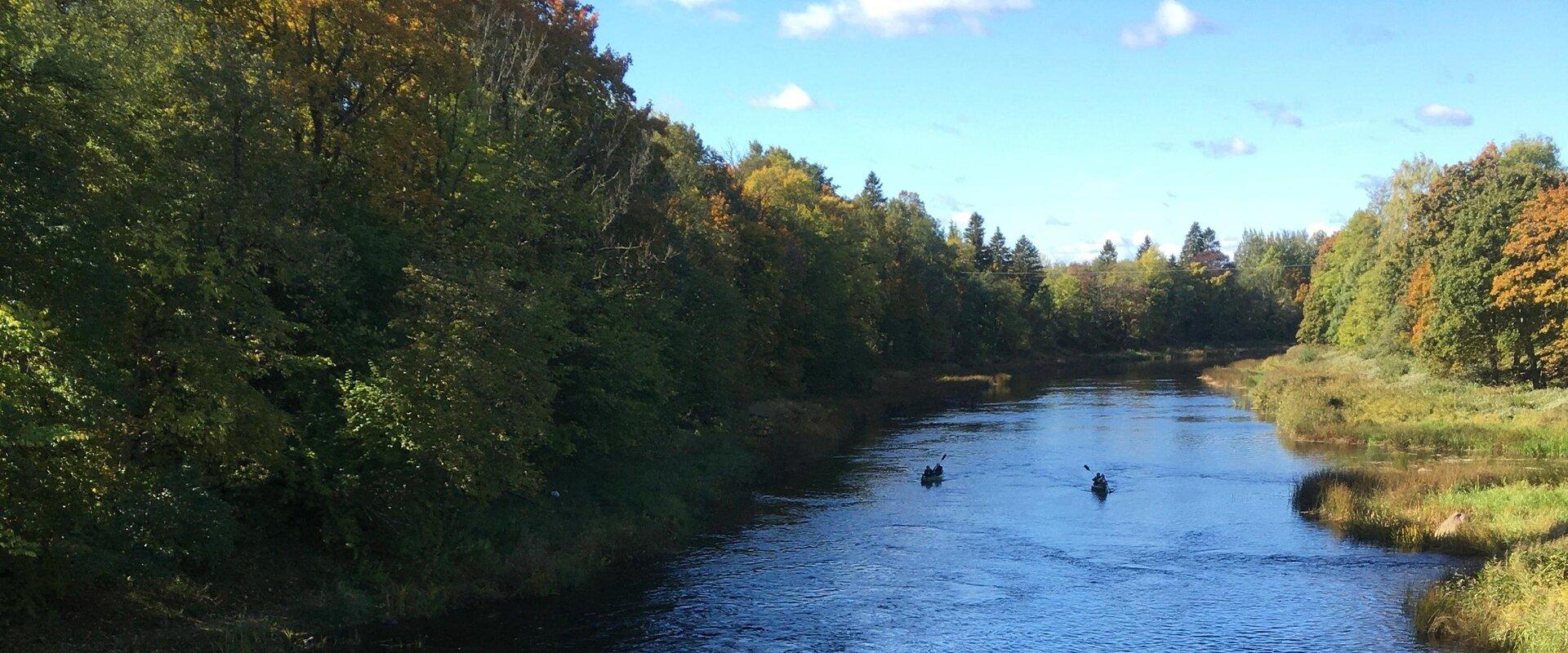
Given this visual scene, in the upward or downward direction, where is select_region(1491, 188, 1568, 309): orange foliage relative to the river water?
upward

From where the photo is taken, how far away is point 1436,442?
1756 inches

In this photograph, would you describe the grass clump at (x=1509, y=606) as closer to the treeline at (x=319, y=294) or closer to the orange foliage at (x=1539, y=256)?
the treeline at (x=319, y=294)

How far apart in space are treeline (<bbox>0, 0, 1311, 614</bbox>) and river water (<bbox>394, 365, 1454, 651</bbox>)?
3347 millimetres

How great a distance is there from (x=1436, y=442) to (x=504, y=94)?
37.4 meters

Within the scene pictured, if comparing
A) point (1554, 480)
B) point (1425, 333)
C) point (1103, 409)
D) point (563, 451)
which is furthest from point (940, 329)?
point (563, 451)

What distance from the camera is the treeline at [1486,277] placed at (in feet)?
171

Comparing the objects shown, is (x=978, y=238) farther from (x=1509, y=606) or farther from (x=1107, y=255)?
(x=1509, y=606)

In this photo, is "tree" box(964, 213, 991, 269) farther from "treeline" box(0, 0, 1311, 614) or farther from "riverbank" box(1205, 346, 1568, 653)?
"treeline" box(0, 0, 1311, 614)

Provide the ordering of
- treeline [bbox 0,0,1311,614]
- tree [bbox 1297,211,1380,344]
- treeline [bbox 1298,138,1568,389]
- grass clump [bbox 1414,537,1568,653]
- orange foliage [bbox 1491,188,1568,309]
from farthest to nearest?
tree [bbox 1297,211,1380,344] → treeline [bbox 1298,138,1568,389] → orange foliage [bbox 1491,188,1568,309] → grass clump [bbox 1414,537,1568,653] → treeline [bbox 0,0,1311,614]

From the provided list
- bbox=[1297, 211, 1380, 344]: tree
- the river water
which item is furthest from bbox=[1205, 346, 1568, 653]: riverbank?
bbox=[1297, 211, 1380, 344]: tree

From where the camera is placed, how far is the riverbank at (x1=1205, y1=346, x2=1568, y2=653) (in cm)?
2106

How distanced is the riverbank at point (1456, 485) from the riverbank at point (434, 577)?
17598 mm

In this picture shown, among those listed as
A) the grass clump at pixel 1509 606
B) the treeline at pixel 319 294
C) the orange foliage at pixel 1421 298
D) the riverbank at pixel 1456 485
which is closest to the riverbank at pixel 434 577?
the treeline at pixel 319 294

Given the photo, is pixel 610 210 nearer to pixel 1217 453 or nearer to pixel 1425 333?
pixel 1217 453
